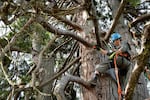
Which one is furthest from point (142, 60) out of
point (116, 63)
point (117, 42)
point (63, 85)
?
point (117, 42)

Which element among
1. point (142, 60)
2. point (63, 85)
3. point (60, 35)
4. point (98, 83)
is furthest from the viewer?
point (60, 35)

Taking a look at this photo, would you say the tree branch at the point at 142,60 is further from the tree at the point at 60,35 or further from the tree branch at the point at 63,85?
the tree branch at the point at 63,85

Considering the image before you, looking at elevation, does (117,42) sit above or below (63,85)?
above

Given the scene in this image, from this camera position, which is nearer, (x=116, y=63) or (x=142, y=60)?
(x=142, y=60)

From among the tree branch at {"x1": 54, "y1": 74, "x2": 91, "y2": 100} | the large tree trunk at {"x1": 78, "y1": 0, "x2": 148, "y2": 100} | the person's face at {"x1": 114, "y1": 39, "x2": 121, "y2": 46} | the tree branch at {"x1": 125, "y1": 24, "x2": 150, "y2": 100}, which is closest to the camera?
the tree branch at {"x1": 125, "y1": 24, "x2": 150, "y2": 100}

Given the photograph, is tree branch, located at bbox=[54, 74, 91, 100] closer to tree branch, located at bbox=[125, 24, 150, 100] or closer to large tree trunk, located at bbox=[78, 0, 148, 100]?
large tree trunk, located at bbox=[78, 0, 148, 100]

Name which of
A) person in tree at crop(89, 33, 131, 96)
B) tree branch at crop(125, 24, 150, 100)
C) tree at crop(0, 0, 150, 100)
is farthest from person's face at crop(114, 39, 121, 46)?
tree branch at crop(125, 24, 150, 100)

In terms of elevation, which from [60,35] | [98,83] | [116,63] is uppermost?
[60,35]

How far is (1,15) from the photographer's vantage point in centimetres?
287

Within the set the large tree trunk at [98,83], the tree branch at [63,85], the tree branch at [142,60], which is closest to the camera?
the tree branch at [142,60]

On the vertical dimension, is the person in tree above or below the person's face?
below

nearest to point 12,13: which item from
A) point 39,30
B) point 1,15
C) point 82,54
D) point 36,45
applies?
point 1,15

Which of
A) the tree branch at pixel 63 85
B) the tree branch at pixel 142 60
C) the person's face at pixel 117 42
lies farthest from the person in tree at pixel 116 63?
the tree branch at pixel 142 60

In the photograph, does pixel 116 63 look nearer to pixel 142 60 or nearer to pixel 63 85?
pixel 63 85
